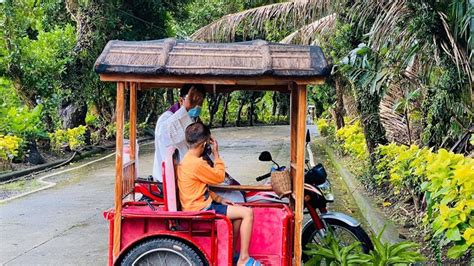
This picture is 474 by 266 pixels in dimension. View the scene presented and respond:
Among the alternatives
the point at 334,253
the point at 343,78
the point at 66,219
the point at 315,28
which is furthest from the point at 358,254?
the point at 315,28

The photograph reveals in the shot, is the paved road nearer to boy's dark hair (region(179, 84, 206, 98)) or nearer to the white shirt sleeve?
the white shirt sleeve

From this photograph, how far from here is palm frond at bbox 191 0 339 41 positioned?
494 inches

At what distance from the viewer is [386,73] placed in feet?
20.6

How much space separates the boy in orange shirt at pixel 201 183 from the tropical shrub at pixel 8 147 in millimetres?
9759

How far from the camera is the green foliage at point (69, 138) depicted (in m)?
16.8

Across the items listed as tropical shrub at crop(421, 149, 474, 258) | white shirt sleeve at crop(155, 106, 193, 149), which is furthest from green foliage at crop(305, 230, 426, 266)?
white shirt sleeve at crop(155, 106, 193, 149)

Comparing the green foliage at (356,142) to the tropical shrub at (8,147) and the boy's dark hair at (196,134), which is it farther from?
the tropical shrub at (8,147)

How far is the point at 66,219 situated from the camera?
8492 mm

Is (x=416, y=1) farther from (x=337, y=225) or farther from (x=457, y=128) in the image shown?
(x=337, y=225)

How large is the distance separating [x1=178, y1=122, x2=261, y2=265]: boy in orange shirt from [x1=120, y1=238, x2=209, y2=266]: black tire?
32 centimetres

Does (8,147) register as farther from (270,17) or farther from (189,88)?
(189,88)

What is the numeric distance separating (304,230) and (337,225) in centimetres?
32

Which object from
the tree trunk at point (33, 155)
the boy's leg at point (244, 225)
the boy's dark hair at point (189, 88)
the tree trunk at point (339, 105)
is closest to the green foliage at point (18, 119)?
the tree trunk at point (33, 155)

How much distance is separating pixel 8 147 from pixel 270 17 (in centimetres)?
685
